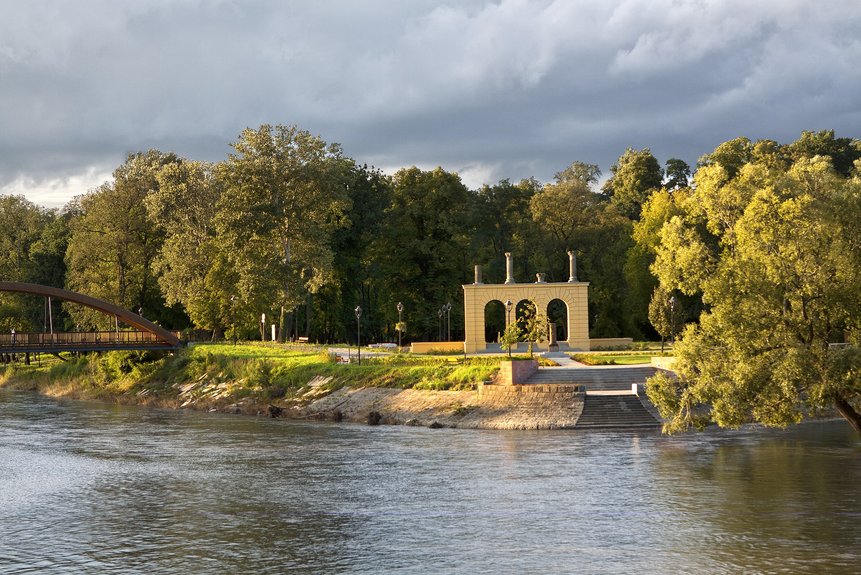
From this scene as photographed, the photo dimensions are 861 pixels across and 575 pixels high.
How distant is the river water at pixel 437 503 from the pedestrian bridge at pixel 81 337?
28.6m

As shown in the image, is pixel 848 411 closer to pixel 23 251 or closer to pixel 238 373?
pixel 238 373

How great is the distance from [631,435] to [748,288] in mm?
14231

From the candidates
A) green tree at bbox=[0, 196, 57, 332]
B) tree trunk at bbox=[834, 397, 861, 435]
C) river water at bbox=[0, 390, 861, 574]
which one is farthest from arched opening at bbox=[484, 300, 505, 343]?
tree trunk at bbox=[834, 397, 861, 435]

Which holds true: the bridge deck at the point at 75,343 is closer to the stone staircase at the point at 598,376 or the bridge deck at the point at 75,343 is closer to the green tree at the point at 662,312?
the stone staircase at the point at 598,376

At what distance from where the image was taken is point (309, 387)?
5988cm

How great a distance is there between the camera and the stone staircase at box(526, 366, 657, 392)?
51750 mm

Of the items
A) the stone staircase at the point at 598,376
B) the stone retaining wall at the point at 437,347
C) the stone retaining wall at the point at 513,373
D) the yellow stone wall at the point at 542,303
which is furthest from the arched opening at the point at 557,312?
the stone retaining wall at the point at 513,373

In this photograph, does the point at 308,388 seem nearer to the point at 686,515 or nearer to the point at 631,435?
the point at 631,435

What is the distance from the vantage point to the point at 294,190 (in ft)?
258

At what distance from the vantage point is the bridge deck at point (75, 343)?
7331cm

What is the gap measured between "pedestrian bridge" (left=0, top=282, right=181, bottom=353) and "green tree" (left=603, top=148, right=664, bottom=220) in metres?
49.2

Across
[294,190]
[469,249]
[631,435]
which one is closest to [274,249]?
[294,190]

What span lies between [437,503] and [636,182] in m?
81.5

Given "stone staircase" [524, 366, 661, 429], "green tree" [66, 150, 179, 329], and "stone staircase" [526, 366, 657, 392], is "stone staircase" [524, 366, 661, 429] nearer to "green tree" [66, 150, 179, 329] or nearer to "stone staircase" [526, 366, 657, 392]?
"stone staircase" [526, 366, 657, 392]
